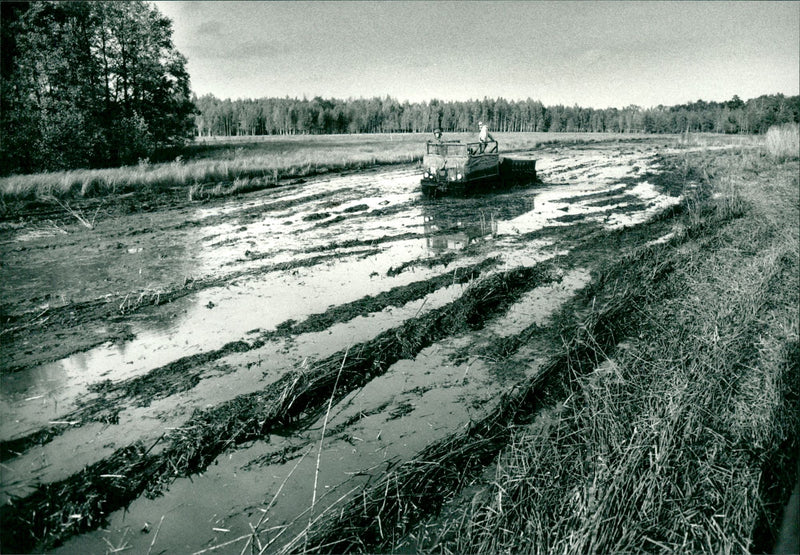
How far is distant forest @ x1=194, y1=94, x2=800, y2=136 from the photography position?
104062 millimetres

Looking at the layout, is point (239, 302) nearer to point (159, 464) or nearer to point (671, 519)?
point (159, 464)

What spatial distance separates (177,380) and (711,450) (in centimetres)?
535

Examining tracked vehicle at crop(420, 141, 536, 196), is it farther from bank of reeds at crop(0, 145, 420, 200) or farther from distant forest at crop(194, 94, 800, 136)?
distant forest at crop(194, 94, 800, 136)

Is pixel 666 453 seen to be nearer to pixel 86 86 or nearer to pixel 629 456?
pixel 629 456

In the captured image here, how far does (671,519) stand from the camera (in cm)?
315

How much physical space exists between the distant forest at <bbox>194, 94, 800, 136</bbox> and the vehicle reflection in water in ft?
276

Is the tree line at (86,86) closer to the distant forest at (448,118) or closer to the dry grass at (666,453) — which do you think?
the dry grass at (666,453)

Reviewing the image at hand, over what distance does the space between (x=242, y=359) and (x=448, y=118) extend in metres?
126

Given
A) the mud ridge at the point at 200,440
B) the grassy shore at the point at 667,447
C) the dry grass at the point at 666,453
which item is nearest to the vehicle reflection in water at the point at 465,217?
the mud ridge at the point at 200,440

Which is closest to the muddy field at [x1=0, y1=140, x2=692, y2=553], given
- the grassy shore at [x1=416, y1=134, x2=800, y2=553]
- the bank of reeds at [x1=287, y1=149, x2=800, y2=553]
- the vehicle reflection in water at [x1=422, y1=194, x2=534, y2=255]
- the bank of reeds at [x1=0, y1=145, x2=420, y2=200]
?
the vehicle reflection in water at [x1=422, y1=194, x2=534, y2=255]

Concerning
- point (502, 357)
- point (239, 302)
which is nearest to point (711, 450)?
point (502, 357)

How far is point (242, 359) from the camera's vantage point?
614cm

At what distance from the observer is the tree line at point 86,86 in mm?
21891

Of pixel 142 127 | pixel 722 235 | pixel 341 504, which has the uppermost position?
pixel 142 127
